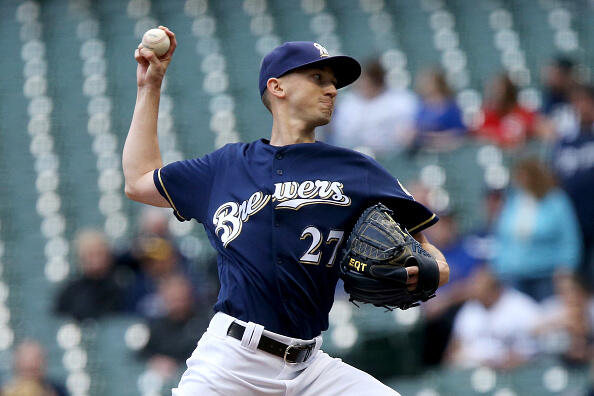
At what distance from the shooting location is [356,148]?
7121mm

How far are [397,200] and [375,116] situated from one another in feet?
13.3

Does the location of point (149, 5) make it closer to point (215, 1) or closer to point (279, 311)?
point (215, 1)

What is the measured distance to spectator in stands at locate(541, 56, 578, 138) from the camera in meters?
6.51

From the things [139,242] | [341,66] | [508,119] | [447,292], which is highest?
[341,66]

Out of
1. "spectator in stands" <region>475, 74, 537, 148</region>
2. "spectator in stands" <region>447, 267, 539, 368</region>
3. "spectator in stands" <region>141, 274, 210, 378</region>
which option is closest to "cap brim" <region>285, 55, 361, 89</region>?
"spectator in stands" <region>447, 267, 539, 368</region>

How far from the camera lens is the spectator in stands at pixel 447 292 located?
5.58 m

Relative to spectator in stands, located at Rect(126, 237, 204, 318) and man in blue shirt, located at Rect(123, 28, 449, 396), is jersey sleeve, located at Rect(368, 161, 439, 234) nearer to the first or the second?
man in blue shirt, located at Rect(123, 28, 449, 396)

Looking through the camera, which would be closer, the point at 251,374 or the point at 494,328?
A: the point at 251,374

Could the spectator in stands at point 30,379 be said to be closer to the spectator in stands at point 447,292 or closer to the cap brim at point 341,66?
the spectator in stands at point 447,292

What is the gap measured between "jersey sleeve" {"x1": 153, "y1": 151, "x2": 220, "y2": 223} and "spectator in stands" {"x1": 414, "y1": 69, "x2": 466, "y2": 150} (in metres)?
3.82

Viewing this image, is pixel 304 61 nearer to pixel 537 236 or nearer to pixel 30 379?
pixel 537 236

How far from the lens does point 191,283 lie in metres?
6.28

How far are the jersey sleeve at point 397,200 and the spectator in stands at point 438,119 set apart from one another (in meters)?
3.69

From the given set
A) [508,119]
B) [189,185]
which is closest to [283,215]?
[189,185]
